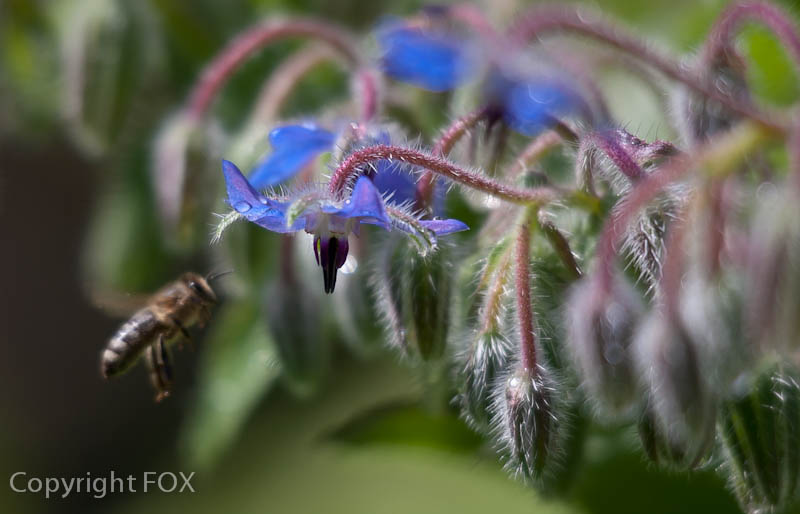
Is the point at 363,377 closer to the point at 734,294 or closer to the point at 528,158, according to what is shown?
the point at 528,158

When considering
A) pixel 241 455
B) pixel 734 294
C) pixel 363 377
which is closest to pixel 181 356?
pixel 241 455

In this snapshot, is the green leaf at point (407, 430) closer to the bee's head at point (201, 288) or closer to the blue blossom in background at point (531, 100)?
the bee's head at point (201, 288)

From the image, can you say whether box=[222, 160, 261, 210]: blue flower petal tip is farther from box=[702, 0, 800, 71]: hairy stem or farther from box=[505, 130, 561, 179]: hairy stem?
box=[702, 0, 800, 71]: hairy stem

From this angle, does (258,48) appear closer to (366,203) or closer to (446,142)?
(446,142)

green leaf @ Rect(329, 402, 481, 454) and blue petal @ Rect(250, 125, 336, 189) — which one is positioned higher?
blue petal @ Rect(250, 125, 336, 189)

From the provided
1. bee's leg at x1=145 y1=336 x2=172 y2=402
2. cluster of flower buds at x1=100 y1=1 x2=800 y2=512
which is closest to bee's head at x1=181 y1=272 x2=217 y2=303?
bee's leg at x1=145 y1=336 x2=172 y2=402

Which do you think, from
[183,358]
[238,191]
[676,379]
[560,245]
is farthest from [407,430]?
[183,358]

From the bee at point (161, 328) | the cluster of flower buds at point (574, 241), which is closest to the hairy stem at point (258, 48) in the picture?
the cluster of flower buds at point (574, 241)
